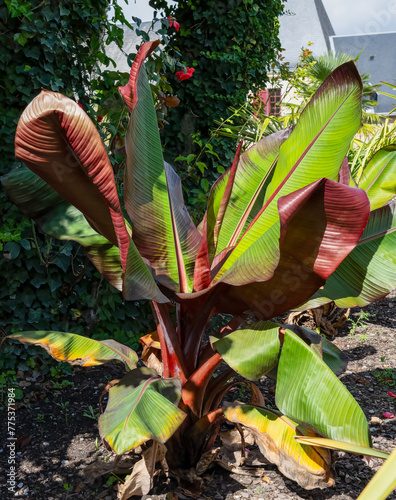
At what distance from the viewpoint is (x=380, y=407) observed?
2.72m

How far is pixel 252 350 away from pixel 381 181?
1269mm

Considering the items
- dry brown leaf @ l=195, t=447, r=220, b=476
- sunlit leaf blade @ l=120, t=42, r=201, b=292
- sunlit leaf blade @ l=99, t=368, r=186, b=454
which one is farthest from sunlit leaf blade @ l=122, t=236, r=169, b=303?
dry brown leaf @ l=195, t=447, r=220, b=476

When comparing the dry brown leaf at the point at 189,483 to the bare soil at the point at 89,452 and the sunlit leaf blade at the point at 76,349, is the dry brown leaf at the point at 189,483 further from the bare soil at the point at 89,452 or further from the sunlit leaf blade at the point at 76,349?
the sunlit leaf blade at the point at 76,349

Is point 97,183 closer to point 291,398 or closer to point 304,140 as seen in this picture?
point 304,140

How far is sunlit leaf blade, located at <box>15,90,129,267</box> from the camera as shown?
1396mm

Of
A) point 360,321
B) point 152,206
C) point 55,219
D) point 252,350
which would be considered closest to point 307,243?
point 252,350

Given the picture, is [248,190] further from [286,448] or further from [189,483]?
[189,483]

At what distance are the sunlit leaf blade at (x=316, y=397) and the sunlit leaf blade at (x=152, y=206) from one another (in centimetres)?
60

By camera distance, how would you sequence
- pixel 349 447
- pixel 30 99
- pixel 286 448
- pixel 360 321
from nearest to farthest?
pixel 349 447, pixel 286 448, pixel 30 99, pixel 360 321

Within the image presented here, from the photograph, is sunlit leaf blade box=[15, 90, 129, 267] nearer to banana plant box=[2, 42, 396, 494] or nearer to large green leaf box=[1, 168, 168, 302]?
banana plant box=[2, 42, 396, 494]

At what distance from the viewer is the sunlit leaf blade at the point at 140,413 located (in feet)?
4.57

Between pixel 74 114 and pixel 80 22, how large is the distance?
163 centimetres

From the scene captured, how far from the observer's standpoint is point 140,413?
1.50 m

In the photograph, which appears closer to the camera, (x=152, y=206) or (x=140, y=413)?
(x=140, y=413)
